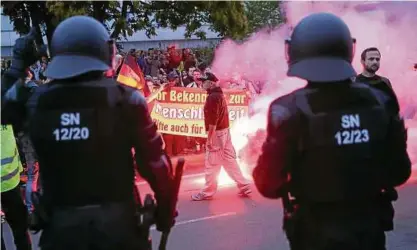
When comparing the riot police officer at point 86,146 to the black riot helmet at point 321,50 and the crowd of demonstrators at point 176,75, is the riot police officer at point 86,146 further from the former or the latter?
the crowd of demonstrators at point 176,75

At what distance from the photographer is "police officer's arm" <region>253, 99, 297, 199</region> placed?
9.77ft

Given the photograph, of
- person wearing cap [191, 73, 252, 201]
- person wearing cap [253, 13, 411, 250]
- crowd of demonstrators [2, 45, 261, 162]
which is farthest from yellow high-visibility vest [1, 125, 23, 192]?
person wearing cap [191, 73, 252, 201]

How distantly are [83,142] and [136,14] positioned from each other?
32.2 feet

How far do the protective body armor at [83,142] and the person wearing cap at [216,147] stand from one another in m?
5.30

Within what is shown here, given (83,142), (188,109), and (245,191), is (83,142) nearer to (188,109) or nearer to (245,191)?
(245,191)

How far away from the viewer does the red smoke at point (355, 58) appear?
1129 cm

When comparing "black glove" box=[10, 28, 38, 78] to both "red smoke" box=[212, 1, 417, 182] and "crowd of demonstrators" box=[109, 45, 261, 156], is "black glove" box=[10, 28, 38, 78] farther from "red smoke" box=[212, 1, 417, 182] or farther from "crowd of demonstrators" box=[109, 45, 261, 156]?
"red smoke" box=[212, 1, 417, 182]

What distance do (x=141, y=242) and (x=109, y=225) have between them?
0.21 meters

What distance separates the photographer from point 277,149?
9.84 ft

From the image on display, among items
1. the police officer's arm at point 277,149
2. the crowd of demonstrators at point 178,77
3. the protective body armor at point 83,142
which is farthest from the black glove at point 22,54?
the crowd of demonstrators at point 178,77

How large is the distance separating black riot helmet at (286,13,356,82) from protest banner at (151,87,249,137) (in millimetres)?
8224

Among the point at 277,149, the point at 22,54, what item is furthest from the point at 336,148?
the point at 22,54

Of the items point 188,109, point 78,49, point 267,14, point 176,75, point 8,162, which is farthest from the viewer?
point 267,14

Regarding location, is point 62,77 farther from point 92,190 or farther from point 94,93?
point 92,190
